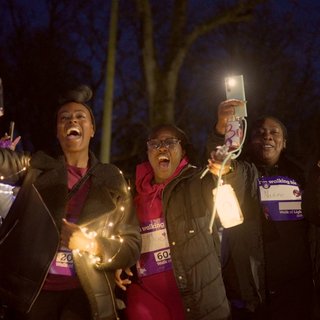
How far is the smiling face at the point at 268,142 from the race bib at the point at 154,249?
3.96ft

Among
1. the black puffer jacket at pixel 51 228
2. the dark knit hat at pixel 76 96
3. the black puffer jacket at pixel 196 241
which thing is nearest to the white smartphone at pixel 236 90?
the black puffer jacket at pixel 196 241

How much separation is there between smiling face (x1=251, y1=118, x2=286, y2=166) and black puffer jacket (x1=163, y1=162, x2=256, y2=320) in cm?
61

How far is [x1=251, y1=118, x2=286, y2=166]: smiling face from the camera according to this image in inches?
180

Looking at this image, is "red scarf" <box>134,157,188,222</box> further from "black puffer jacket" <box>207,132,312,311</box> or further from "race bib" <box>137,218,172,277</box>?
"black puffer jacket" <box>207,132,312,311</box>

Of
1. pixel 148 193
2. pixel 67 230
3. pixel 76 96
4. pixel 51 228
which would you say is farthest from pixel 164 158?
pixel 51 228

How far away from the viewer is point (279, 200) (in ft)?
14.2

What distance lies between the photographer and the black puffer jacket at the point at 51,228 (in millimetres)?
3143

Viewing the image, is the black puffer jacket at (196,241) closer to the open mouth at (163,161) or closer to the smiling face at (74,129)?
the open mouth at (163,161)

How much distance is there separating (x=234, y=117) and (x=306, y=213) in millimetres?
1068

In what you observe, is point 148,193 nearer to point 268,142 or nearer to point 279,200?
point 279,200

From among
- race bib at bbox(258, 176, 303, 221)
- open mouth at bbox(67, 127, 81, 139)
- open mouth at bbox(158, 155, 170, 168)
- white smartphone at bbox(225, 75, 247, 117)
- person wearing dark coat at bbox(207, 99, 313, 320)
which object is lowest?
person wearing dark coat at bbox(207, 99, 313, 320)

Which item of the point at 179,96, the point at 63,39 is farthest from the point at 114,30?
the point at 179,96

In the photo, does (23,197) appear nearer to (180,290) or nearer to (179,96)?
(180,290)

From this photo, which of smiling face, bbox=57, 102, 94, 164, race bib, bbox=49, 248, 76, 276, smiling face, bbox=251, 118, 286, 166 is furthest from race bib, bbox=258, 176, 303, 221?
race bib, bbox=49, 248, 76, 276
